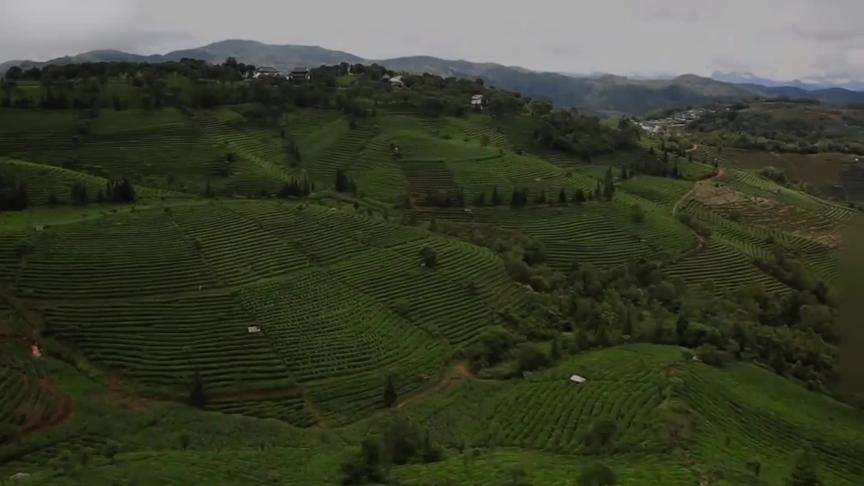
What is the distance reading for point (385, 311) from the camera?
63500 millimetres

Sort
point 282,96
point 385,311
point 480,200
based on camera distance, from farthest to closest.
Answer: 1. point 282,96
2. point 480,200
3. point 385,311

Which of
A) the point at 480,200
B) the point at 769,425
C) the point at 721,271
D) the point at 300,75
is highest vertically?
the point at 300,75

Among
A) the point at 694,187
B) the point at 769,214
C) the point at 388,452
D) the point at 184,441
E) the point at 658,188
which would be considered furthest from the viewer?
the point at 694,187

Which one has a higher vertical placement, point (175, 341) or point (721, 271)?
point (175, 341)

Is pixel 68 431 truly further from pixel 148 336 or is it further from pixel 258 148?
pixel 258 148

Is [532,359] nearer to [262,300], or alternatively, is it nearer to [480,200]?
[262,300]

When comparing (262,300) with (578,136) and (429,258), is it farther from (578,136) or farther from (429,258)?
(578,136)

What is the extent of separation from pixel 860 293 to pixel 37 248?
61.0 meters

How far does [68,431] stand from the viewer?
44531 mm

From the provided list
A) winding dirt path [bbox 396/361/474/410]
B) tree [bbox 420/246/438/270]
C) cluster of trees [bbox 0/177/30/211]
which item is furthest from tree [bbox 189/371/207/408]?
cluster of trees [bbox 0/177/30/211]

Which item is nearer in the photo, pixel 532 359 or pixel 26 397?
pixel 26 397

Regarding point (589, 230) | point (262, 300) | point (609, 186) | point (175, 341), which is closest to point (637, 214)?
point (589, 230)

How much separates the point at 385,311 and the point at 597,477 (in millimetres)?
32962

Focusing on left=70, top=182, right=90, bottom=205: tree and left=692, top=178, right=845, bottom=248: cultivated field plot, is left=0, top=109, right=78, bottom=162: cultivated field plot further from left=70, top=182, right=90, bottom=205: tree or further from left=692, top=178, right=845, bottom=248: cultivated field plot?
left=692, top=178, right=845, bottom=248: cultivated field plot
